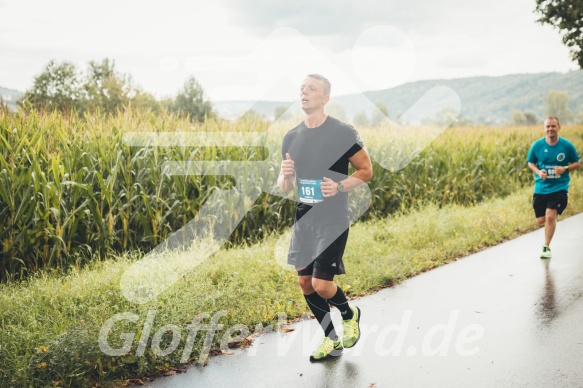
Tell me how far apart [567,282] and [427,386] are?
3854 millimetres

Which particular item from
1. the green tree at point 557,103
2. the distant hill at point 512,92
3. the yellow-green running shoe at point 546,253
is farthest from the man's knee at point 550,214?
the green tree at point 557,103

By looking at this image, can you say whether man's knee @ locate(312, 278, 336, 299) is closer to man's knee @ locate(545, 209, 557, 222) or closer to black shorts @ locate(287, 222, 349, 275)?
black shorts @ locate(287, 222, 349, 275)

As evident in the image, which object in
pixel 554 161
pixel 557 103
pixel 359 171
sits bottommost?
pixel 554 161

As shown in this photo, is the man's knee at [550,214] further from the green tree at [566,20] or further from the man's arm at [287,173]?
the green tree at [566,20]

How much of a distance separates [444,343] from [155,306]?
2631mm

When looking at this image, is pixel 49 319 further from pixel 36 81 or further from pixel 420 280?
pixel 36 81

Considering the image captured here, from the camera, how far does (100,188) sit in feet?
27.0

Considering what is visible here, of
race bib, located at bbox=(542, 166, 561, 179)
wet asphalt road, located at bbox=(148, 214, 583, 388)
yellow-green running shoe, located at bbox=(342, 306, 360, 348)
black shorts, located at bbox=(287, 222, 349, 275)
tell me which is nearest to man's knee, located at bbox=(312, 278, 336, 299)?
black shorts, located at bbox=(287, 222, 349, 275)

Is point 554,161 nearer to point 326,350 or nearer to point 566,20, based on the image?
point 326,350

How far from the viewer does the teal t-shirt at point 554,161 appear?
29.4 feet

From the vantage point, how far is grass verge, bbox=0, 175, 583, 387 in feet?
14.4

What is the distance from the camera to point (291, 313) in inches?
237

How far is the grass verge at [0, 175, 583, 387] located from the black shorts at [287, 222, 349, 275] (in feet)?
3.64

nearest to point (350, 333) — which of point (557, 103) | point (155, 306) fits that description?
point (155, 306)
